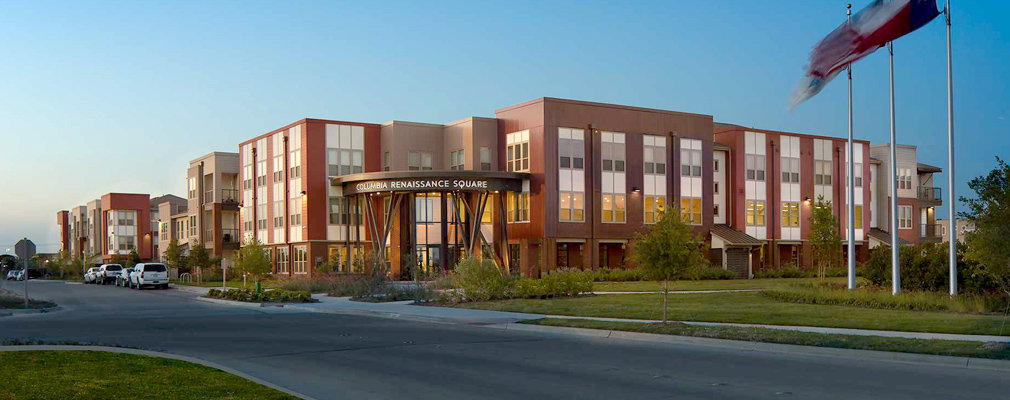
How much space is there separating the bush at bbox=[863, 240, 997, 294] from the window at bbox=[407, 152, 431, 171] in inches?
1299

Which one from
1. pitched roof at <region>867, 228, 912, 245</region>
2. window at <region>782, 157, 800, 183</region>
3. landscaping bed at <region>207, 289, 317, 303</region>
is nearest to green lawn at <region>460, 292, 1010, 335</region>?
landscaping bed at <region>207, 289, 317, 303</region>

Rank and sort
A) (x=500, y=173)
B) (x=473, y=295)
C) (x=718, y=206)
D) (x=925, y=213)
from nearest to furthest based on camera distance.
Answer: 1. (x=473, y=295)
2. (x=500, y=173)
3. (x=718, y=206)
4. (x=925, y=213)

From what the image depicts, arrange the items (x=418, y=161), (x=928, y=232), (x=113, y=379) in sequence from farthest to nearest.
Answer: (x=928, y=232), (x=418, y=161), (x=113, y=379)

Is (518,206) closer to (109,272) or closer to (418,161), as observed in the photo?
(418,161)

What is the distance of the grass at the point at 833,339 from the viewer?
45.6 ft

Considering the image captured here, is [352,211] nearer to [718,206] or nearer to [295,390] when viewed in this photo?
[718,206]

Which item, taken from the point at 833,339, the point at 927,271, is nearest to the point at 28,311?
the point at 833,339

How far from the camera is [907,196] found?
230 feet

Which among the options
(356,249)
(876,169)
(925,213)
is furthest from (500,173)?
(925,213)

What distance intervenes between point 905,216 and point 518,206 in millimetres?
35115

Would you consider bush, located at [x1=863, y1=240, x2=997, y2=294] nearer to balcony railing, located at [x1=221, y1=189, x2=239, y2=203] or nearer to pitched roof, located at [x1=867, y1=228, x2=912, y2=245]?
pitched roof, located at [x1=867, y1=228, x2=912, y2=245]

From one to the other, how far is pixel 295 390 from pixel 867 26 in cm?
1976

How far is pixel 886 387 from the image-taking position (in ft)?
37.9

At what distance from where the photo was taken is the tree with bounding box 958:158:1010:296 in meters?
17.0
